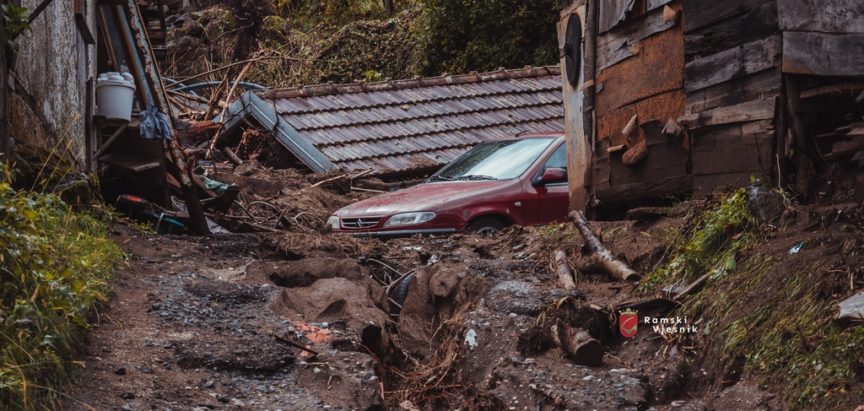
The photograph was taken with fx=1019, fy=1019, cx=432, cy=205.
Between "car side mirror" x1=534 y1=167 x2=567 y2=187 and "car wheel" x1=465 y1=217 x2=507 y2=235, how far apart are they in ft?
1.94

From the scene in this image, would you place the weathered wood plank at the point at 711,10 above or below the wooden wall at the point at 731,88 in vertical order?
above

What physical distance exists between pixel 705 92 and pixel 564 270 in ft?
5.67

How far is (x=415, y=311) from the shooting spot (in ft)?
26.1

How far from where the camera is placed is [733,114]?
743 centimetres

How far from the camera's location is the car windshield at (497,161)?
35.5 ft

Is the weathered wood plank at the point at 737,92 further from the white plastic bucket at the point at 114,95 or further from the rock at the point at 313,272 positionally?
the white plastic bucket at the point at 114,95

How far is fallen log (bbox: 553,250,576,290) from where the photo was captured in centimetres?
750

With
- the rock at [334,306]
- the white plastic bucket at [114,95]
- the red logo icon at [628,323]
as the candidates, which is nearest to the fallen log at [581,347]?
the red logo icon at [628,323]

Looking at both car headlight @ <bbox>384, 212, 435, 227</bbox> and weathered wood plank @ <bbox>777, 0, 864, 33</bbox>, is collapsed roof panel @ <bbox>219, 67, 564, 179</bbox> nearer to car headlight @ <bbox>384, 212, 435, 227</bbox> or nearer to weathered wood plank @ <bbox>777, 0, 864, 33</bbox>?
car headlight @ <bbox>384, 212, 435, 227</bbox>

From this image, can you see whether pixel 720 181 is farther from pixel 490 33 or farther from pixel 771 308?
pixel 490 33

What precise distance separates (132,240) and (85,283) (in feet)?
10.6

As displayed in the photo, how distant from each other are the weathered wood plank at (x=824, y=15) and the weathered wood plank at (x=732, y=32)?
13cm

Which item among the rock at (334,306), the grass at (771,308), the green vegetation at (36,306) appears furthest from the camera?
the rock at (334,306)

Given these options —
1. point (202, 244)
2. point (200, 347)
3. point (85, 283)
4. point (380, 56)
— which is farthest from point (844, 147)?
point (380, 56)
